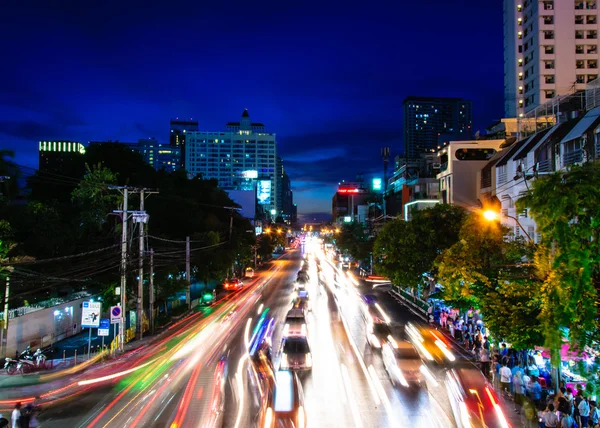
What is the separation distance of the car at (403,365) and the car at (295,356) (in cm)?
355

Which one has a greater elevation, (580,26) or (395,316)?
(580,26)

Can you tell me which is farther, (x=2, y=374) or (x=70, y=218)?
(x=70, y=218)

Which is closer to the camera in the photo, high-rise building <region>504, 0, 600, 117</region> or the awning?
the awning

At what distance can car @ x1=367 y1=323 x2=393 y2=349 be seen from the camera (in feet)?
80.4

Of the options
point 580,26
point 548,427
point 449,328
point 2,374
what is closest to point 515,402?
point 548,427

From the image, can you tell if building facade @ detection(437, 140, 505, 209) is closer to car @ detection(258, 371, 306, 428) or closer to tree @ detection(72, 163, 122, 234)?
tree @ detection(72, 163, 122, 234)

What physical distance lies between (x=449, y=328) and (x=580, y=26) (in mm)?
50195

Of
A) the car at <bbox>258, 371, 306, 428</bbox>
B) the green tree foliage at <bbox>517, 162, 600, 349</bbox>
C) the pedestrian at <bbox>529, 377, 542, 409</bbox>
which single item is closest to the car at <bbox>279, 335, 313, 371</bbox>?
the car at <bbox>258, 371, 306, 428</bbox>

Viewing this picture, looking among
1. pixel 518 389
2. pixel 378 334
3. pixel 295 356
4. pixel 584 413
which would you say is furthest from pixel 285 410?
pixel 378 334

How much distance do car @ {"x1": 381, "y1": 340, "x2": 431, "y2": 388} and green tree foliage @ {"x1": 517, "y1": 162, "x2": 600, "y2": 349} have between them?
9724mm

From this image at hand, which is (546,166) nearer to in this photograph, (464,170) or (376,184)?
(464,170)

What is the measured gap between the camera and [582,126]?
2500 cm

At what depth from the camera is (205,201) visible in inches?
2559

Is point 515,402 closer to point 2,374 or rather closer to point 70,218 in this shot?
point 2,374
